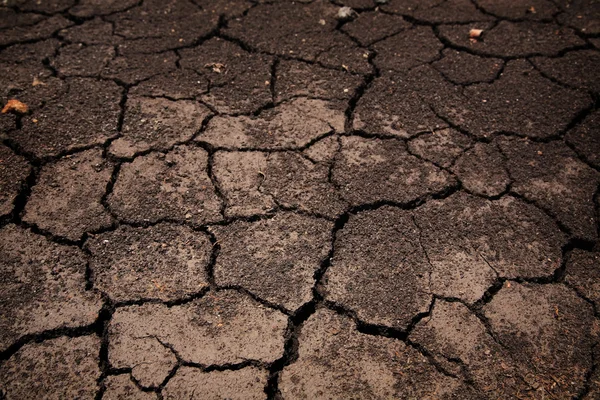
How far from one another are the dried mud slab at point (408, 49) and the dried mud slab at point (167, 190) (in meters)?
1.33

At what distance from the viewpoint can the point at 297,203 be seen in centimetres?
222

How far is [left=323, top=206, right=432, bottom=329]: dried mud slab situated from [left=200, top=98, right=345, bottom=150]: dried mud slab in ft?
1.89

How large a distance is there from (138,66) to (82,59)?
0.35 m

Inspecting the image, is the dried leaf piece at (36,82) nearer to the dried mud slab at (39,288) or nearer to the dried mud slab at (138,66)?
the dried mud slab at (138,66)

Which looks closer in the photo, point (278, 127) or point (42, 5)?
point (278, 127)

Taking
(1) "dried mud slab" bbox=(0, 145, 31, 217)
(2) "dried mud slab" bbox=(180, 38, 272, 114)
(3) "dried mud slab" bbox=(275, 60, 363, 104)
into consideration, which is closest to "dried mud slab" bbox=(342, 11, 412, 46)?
(3) "dried mud slab" bbox=(275, 60, 363, 104)

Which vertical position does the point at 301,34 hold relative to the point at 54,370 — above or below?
above

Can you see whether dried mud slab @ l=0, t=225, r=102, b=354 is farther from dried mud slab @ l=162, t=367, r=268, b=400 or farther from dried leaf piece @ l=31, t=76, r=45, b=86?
dried leaf piece @ l=31, t=76, r=45, b=86

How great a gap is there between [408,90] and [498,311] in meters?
1.39

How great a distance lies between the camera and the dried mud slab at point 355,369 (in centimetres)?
172

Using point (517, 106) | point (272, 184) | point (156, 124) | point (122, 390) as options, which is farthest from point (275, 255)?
point (517, 106)

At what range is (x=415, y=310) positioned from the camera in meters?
1.92

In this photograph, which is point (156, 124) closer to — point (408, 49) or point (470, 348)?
point (408, 49)

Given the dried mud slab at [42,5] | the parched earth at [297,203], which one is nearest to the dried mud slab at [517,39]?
the parched earth at [297,203]
